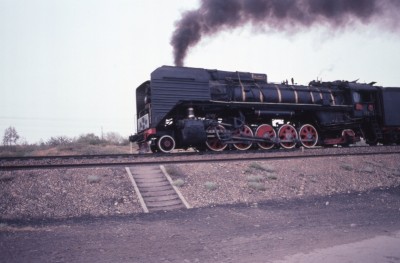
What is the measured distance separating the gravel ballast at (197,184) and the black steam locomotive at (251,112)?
9.67ft

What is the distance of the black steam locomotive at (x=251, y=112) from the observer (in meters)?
12.6

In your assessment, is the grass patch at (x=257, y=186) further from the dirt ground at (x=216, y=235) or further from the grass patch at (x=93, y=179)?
the grass patch at (x=93, y=179)

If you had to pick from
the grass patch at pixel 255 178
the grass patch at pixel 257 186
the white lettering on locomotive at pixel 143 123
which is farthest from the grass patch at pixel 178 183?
the white lettering on locomotive at pixel 143 123

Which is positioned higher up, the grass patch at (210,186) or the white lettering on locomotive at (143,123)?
the white lettering on locomotive at (143,123)

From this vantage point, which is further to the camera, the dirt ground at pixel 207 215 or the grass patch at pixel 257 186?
the grass patch at pixel 257 186

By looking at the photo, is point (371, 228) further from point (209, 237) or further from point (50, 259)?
point (50, 259)

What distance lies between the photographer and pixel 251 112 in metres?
14.5

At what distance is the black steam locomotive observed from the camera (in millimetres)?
12609

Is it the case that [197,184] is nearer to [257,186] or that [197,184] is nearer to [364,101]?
[257,186]

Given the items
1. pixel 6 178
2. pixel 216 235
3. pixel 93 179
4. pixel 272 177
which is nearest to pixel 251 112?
pixel 272 177

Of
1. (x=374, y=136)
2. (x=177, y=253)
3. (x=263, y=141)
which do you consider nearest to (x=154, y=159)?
(x=263, y=141)

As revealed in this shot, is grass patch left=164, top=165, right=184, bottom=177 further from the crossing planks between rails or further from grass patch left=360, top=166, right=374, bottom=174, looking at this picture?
grass patch left=360, top=166, right=374, bottom=174

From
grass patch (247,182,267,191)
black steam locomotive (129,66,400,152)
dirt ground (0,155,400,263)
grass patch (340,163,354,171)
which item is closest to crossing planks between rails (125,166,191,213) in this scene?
dirt ground (0,155,400,263)

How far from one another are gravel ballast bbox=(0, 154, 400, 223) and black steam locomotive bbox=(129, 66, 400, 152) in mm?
2946
